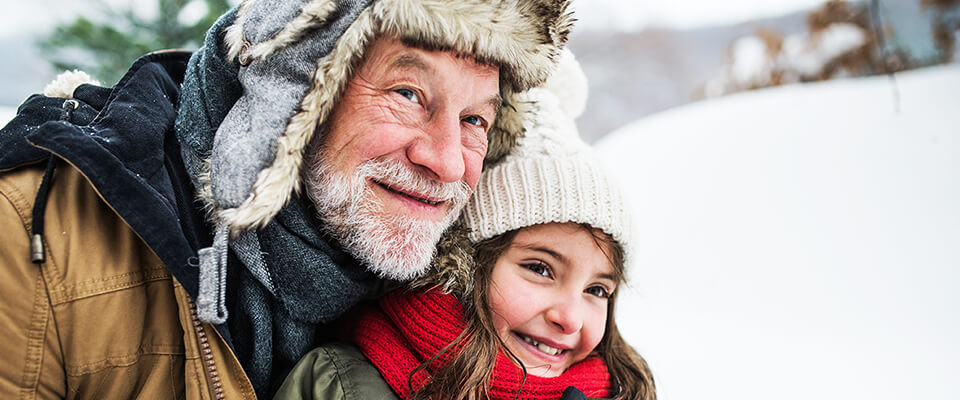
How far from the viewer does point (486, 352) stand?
1.77m

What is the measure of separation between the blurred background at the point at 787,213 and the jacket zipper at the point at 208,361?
4.80 ft

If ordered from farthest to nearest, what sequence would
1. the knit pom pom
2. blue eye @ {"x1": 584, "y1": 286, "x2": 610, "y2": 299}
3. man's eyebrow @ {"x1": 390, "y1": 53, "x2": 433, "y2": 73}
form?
1. the knit pom pom
2. blue eye @ {"x1": 584, "y1": 286, "x2": 610, "y2": 299}
3. man's eyebrow @ {"x1": 390, "y1": 53, "x2": 433, "y2": 73}

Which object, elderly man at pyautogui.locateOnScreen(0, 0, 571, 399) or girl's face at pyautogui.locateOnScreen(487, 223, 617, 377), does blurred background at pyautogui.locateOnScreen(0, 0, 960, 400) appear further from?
elderly man at pyautogui.locateOnScreen(0, 0, 571, 399)

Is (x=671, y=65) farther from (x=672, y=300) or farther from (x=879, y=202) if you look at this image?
(x=672, y=300)

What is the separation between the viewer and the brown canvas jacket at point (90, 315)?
136cm

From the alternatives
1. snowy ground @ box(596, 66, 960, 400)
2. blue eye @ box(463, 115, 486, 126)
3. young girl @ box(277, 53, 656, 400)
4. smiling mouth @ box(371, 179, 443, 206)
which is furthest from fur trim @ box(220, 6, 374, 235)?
snowy ground @ box(596, 66, 960, 400)

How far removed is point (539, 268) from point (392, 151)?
0.67 metres

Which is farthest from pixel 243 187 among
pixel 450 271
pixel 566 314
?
pixel 566 314

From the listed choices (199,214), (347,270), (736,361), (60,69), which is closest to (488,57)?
(347,270)

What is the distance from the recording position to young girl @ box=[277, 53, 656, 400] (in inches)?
68.6

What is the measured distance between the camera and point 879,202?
4391 mm

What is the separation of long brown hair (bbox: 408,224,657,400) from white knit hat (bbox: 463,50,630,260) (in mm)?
55

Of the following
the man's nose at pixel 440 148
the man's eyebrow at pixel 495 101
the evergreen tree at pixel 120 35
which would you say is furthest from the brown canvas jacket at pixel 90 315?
the evergreen tree at pixel 120 35

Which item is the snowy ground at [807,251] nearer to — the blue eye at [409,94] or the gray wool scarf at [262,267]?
the blue eye at [409,94]
